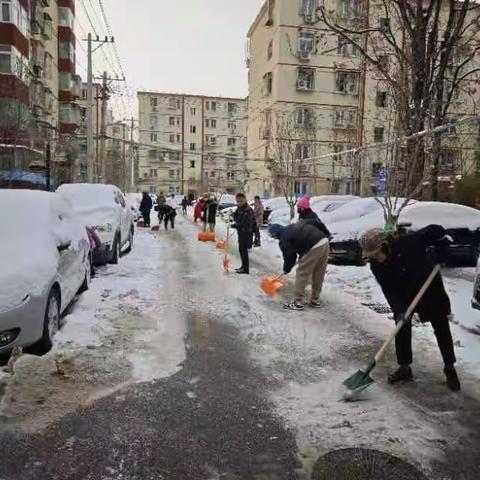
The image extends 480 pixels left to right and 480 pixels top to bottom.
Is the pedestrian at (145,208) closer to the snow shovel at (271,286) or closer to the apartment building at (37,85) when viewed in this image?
the apartment building at (37,85)

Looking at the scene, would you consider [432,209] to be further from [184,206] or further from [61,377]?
[184,206]

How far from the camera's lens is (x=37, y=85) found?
32.4 m

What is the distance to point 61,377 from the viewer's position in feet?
15.2

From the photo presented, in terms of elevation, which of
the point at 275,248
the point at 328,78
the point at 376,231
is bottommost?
the point at 275,248

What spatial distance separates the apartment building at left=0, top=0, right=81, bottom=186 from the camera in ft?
65.3

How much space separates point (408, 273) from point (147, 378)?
8.04 feet

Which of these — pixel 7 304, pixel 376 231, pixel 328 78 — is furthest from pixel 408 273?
pixel 328 78

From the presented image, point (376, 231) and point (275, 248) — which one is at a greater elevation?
point (376, 231)

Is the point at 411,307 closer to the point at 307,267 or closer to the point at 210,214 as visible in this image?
the point at 307,267

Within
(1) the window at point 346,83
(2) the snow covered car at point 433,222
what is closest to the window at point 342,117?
Result: (1) the window at point 346,83

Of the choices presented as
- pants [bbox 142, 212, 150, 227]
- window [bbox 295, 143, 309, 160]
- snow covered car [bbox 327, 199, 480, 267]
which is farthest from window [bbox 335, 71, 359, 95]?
snow covered car [bbox 327, 199, 480, 267]

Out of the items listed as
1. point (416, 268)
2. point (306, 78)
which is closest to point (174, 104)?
point (306, 78)

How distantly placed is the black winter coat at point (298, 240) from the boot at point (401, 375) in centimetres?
294

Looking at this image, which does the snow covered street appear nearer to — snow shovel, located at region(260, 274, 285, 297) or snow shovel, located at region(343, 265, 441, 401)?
snow shovel, located at region(343, 265, 441, 401)
